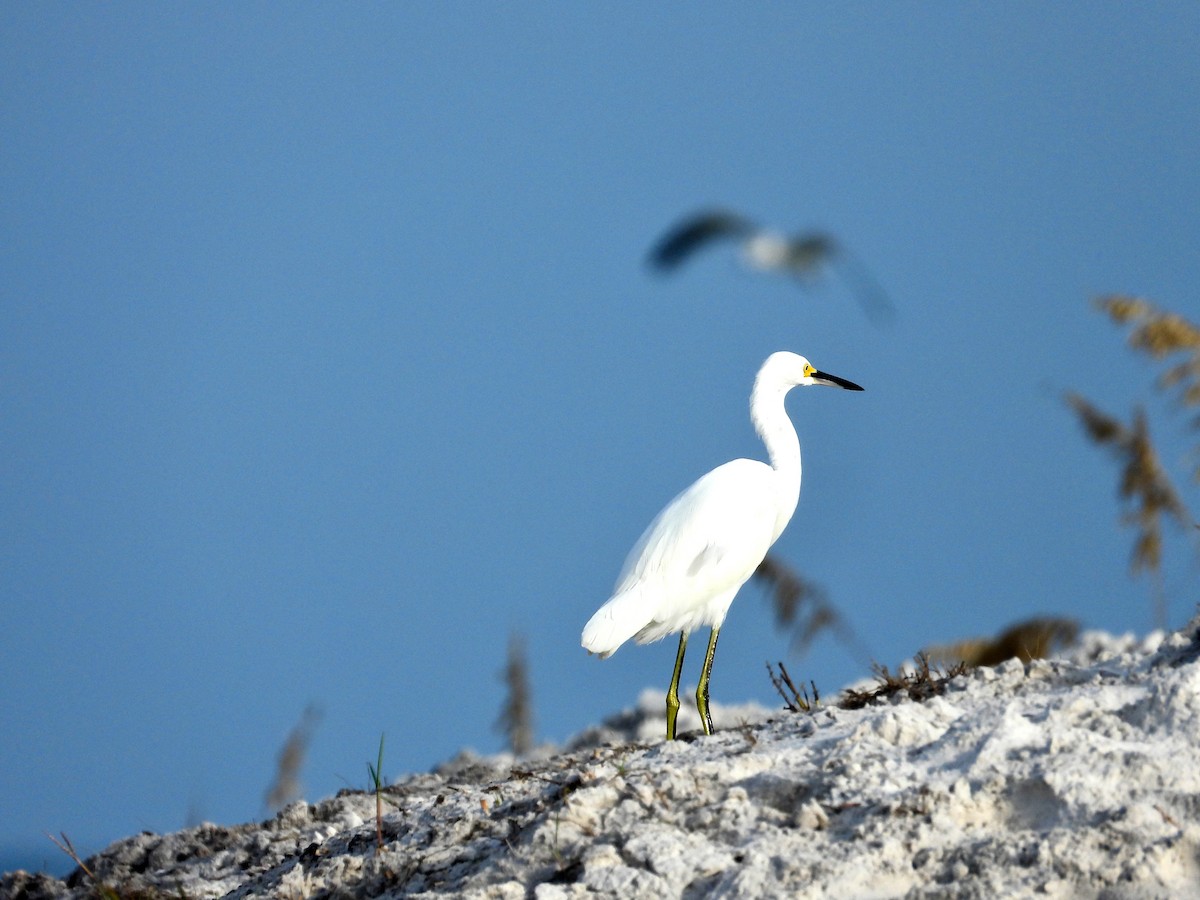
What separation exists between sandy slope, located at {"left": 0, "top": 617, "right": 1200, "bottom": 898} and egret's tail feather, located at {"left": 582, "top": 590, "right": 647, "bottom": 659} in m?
1.52

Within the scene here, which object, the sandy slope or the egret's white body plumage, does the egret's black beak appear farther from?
the sandy slope

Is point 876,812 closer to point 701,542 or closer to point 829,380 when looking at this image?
point 701,542

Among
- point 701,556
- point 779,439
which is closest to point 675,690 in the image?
point 701,556

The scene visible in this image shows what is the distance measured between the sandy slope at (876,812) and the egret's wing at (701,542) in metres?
1.88

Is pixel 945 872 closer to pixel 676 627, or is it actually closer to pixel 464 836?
pixel 464 836

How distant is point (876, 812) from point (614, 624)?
3120 mm

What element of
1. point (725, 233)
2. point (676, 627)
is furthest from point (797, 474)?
point (725, 233)

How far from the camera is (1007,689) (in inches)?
204

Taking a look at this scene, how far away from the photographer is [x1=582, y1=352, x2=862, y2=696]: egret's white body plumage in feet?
23.7

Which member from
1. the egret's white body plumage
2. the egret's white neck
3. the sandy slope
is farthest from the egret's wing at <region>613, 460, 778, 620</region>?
the sandy slope

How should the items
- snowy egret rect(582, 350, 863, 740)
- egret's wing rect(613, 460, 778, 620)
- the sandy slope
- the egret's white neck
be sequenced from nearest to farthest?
the sandy slope < snowy egret rect(582, 350, 863, 740) < egret's wing rect(613, 460, 778, 620) < the egret's white neck

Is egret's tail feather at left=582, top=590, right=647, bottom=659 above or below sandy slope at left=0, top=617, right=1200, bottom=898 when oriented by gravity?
above

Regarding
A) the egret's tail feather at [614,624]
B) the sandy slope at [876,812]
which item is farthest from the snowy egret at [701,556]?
the sandy slope at [876,812]

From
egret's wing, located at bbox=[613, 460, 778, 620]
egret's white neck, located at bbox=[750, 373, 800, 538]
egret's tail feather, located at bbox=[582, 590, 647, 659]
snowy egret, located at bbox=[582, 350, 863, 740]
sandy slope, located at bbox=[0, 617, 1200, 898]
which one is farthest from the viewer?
egret's white neck, located at bbox=[750, 373, 800, 538]
